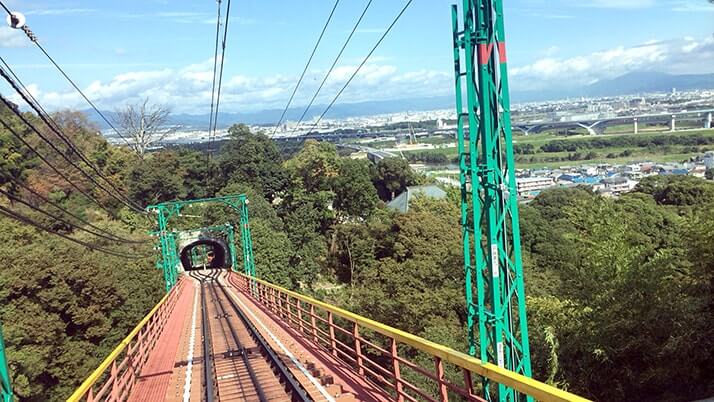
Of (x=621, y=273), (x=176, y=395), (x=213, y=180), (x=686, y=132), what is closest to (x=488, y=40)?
(x=176, y=395)

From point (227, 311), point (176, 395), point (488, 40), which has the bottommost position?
point (227, 311)

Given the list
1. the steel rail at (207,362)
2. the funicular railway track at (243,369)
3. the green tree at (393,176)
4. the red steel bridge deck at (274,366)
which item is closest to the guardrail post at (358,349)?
the red steel bridge deck at (274,366)

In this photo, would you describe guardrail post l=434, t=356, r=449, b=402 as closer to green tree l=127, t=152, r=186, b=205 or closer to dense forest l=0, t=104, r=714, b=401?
dense forest l=0, t=104, r=714, b=401

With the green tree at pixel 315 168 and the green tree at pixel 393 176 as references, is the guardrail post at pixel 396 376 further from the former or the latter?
the green tree at pixel 393 176

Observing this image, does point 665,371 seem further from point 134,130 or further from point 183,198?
point 134,130

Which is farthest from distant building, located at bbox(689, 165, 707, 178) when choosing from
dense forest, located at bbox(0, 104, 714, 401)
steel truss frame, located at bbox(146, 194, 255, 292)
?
steel truss frame, located at bbox(146, 194, 255, 292)

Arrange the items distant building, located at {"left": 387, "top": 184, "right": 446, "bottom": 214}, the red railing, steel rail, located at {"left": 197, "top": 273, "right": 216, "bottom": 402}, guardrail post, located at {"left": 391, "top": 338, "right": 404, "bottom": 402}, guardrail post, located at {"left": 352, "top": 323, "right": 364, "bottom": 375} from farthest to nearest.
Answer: distant building, located at {"left": 387, "top": 184, "right": 446, "bottom": 214} < steel rail, located at {"left": 197, "top": 273, "right": 216, "bottom": 402} < guardrail post, located at {"left": 352, "top": 323, "right": 364, "bottom": 375} < the red railing < guardrail post, located at {"left": 391, "top": 338, "right": 404, "bottom": 402}
